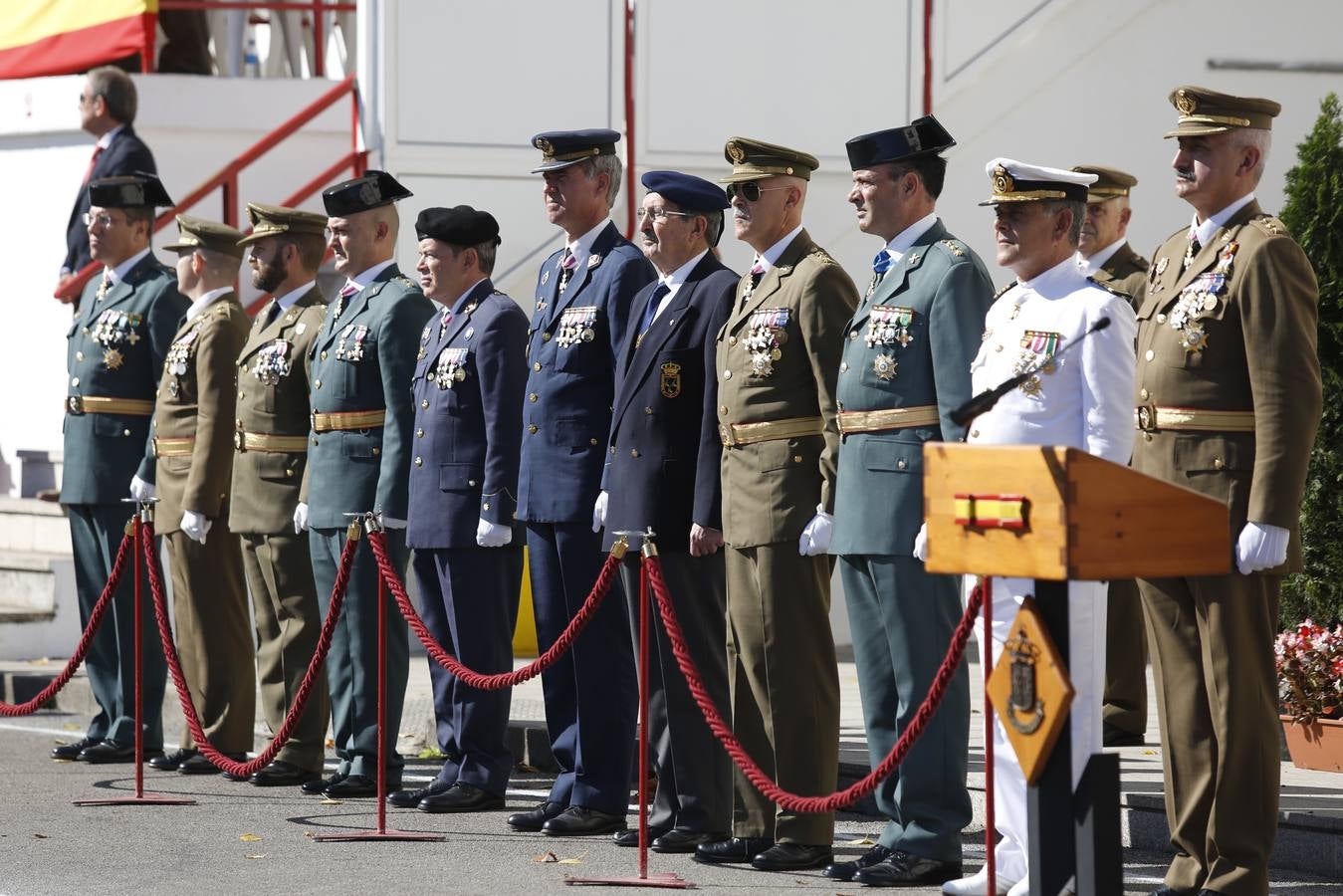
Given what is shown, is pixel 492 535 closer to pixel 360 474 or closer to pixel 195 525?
pixel 360 474

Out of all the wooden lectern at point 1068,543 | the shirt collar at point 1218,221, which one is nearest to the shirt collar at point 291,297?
the shirt collar at point 1218,221

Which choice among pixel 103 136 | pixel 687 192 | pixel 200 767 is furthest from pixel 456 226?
pixel 103 136

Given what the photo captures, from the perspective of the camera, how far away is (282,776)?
8.61 m

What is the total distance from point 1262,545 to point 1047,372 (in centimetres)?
73

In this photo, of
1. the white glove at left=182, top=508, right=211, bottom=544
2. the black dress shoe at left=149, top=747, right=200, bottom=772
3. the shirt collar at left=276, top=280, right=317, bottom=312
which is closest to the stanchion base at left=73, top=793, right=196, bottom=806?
the black dress shoe at left=149, top=747, right=200, bottom=772

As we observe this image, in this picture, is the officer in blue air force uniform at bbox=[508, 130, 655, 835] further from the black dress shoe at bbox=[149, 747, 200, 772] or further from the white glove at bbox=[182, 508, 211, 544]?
the black dress shoe at bbox=[149, 747, 200, 772]

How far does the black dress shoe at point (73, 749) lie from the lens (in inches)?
371

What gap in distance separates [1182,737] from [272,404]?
408 cm

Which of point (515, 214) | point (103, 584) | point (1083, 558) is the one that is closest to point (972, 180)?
point (515, 214)

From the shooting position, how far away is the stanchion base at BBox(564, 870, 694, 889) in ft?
21.0

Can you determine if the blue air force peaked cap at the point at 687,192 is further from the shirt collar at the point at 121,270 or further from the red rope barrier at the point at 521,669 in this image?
the shirt collar at the point at 121,270

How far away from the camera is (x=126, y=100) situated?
12156 mm

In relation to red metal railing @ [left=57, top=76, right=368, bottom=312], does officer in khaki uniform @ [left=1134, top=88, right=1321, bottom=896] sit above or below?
below

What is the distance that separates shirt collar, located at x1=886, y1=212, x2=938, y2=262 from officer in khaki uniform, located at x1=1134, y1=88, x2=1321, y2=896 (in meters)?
0.86
